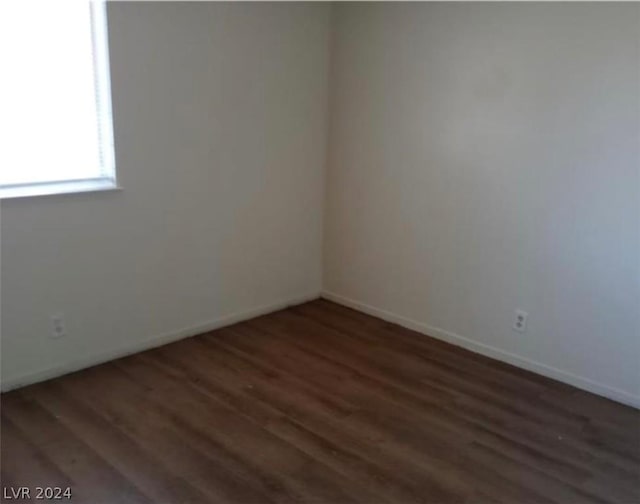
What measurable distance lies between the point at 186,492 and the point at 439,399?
1422 millimetres

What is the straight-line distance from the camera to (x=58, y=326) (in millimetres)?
3143

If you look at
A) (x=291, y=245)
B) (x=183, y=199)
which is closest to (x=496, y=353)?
(x=291, y=245)

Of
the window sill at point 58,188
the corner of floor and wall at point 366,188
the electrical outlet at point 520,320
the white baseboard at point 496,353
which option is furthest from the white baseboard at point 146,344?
the electrical outlet at point 520,320

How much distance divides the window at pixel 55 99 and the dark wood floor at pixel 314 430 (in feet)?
3.57

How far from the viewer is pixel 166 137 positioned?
11.1ft

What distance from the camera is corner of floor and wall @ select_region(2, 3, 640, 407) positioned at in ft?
10.0

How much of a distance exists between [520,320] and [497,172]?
2.91ft

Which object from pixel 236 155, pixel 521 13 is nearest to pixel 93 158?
pixel 236 155

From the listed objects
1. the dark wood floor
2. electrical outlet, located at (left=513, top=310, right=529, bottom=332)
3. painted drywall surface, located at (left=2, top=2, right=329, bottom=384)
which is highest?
painted drywall surface, located at (left=2, top=2, right=329, bottom=384)

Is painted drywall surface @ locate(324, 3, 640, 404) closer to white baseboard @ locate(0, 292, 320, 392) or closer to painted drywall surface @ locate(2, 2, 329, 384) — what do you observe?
painted drywall surface @ locate(2, 2, 329, 384)

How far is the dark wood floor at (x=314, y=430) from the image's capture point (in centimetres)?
240

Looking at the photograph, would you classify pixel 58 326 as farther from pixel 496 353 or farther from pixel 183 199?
pixel 496 353

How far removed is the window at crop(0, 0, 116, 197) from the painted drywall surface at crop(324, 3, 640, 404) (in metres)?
1.68

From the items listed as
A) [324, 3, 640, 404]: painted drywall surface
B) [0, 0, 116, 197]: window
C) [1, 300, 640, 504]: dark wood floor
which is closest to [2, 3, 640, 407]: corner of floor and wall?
[324, 3, 640, 404]: painted drywall surface
